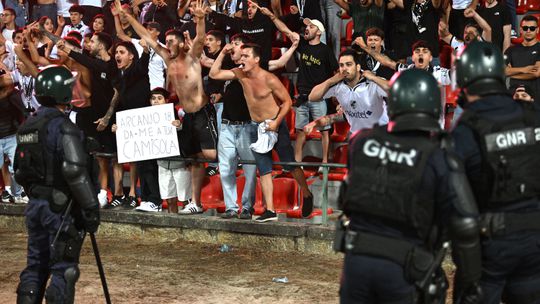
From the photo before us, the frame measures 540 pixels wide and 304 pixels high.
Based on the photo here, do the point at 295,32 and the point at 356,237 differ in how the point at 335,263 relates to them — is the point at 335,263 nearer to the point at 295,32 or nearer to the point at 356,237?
the point at 295,32

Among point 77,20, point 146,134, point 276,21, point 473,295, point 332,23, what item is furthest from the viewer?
point 77,20

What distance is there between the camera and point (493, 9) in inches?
498

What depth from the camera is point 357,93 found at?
1101cm

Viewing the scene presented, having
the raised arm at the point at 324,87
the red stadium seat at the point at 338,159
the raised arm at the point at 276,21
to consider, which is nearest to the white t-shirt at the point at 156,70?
the raised arm at the point at 276,21

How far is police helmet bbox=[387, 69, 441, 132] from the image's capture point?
5.30 m

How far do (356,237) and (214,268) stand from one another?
18.8 feet

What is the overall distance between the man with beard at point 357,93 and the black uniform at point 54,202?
156 inches

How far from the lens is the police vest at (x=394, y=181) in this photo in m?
5.19

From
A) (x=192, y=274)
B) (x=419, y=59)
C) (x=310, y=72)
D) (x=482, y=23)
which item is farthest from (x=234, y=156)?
(x=482, y=23)

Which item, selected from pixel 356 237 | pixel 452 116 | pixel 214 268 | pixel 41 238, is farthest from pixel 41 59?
pixel 356 237

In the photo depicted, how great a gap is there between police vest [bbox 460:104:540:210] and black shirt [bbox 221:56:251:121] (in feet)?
21.0

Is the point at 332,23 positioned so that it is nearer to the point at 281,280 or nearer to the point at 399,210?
the point at 281,280

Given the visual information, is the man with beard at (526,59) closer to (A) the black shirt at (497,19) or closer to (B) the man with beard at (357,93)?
(A) the black shirt at (497,19)

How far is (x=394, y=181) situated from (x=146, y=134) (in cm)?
769
